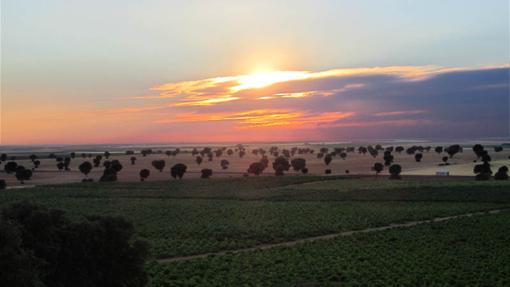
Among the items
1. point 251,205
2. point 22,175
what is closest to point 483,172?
point 251,205

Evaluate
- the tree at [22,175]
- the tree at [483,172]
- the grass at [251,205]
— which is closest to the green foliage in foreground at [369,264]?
the grass at [251,205]

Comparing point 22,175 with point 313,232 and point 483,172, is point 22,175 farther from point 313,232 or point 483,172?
point 483,172

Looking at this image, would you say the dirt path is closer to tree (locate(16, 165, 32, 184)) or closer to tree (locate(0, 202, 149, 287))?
tree (locate(0, 202, 149, 287))

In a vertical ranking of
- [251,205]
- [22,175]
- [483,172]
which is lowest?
[251,205]

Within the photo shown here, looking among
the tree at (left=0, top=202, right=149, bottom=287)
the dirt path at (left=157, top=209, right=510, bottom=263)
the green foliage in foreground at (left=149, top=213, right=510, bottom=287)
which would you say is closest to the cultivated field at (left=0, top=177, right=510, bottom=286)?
the green foliage in foreground at (left=149, top=213, right=510, bottom=287)

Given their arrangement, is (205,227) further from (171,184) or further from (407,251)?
(171,184)
